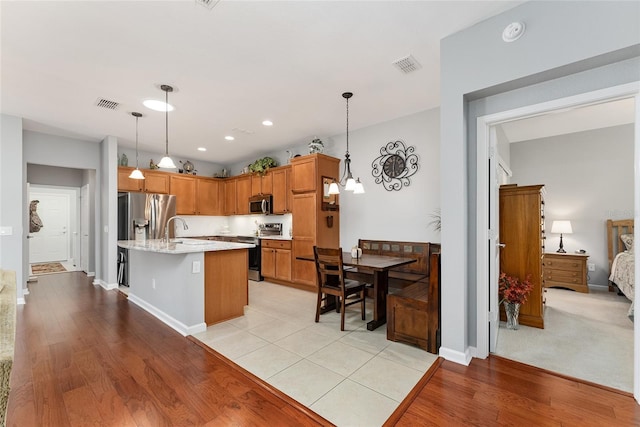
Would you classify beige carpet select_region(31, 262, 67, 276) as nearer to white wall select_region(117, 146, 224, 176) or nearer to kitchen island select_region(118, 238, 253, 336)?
white wall select_region(117, 146, 224, 176)

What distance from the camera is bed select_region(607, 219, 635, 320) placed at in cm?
379

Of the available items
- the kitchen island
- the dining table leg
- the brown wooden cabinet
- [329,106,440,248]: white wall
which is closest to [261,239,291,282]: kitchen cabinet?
the brown wooden cabinet

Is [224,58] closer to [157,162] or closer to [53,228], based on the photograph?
[157,162]

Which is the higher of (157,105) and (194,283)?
(157,105)

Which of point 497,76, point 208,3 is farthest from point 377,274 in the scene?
point 208,3

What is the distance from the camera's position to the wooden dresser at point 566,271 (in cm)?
457

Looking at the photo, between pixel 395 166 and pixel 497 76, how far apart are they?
223cm

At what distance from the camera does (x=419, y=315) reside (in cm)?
263

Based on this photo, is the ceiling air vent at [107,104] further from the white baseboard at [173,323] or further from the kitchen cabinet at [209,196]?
the kitchen cabinet at [209,196]

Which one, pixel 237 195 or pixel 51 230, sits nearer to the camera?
pixel 237 195

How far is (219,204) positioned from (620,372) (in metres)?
7.02

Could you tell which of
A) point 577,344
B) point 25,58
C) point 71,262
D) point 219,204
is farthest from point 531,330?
point 71,262

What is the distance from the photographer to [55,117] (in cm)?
410

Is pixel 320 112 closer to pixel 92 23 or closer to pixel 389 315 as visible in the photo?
pixel 92 23
